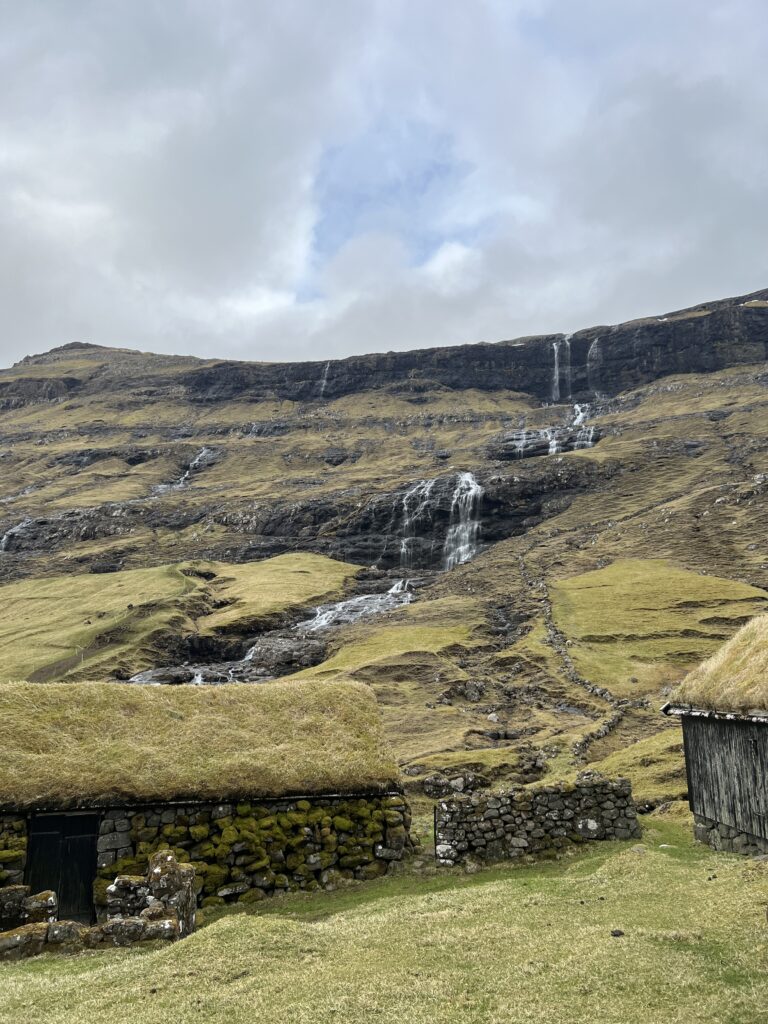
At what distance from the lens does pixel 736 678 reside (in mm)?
26469

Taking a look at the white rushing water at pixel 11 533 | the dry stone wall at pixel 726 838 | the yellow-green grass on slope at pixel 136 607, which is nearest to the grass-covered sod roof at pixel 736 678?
the dry stone wall at pixel 726 838

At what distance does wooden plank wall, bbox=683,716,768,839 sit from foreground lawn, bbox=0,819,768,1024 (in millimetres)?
5912

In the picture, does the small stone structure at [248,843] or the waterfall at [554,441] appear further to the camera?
the waterfall at [554,441]

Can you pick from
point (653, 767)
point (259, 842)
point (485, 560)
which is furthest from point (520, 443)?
point (259, 842)

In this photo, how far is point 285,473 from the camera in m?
190

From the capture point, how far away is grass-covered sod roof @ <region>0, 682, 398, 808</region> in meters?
22.0

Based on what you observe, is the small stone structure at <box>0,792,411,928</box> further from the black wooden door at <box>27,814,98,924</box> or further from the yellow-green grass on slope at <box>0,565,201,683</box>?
the yellow-green grass on slope at <box>0,565,201,683</box>

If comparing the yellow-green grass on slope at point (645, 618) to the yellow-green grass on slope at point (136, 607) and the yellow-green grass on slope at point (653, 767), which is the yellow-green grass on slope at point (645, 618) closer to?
the yellow-green grass on slope at point (653, 767)

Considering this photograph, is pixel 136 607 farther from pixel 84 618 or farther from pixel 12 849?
pixel 12 849

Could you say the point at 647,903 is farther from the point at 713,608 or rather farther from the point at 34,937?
the point at 713,608

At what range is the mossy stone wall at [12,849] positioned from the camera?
66.8 feet

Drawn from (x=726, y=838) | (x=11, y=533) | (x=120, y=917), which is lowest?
(x=726, y=838)

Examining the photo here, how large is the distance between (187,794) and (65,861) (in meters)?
3.51

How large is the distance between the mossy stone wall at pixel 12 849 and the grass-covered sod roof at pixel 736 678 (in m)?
21.8
